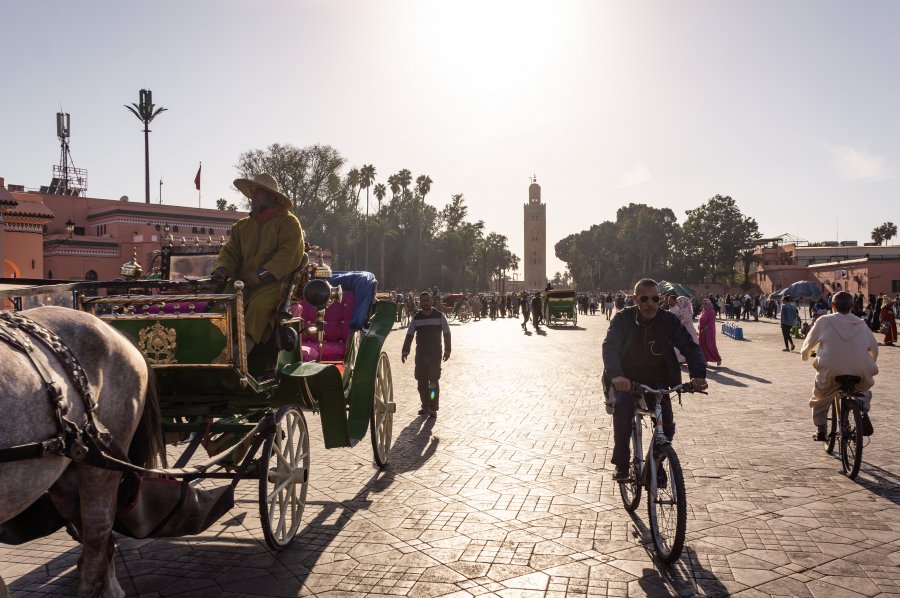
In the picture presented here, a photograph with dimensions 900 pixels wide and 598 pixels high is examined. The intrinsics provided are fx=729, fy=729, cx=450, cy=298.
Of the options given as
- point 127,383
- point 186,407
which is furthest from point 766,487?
point 127,383

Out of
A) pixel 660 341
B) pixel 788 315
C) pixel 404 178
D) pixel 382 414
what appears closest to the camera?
pixel 660 341

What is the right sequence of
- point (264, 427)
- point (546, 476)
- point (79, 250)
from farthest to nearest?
point (79, 250), point (546, 476), point (264, 427)

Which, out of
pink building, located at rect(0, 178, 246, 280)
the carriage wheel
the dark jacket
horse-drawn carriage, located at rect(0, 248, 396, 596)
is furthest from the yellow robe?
pink building, located at rect(0, 178, 246, 280)

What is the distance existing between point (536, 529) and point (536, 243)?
14670 centimetres

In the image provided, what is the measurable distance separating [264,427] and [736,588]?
294cm

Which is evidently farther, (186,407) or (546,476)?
(546,476)

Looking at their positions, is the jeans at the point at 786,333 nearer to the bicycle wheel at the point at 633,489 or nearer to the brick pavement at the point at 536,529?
the brick pavement at the point at 536,529

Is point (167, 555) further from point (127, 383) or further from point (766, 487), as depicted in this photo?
point (766, 487)

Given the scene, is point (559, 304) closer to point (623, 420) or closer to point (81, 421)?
point (623, 420)

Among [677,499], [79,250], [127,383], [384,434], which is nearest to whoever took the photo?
[127,383]

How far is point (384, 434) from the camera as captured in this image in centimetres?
721

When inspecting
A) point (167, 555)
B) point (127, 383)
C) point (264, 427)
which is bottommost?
point (167, 555)

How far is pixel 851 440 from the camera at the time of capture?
21.1 ft

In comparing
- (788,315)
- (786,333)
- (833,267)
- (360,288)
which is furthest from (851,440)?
(833,267)
